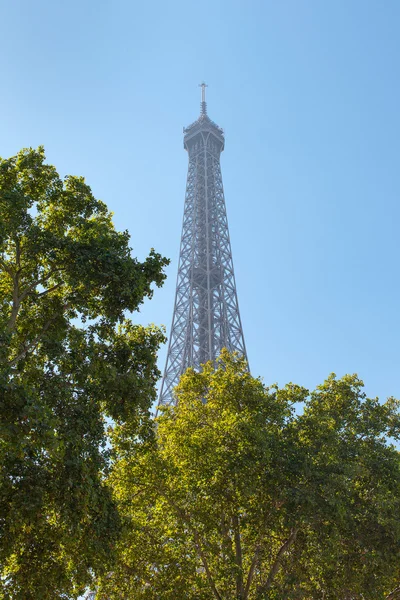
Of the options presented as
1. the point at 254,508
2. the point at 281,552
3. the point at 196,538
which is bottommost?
the point at 281,552

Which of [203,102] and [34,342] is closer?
[34,342]

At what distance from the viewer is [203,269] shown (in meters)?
57.0

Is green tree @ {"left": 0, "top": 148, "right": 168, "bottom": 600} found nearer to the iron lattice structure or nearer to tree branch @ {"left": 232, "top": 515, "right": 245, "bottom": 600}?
tree branch @ {"left": 232, "top": 515, "right": 245, "bottom": 600}

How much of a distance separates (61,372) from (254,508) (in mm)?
7300

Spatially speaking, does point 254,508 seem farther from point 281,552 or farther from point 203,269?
point 203,269

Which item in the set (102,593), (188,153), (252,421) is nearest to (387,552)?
(252,421)

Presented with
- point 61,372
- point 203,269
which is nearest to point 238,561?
point 61,372

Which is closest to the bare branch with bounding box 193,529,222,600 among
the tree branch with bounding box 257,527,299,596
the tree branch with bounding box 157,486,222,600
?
the tree branch with bounding box 157,486,222,600

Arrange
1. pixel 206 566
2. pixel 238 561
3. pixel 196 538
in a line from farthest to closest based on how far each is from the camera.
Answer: pixel 238 561 < pixel 196 538 < pixel 206 566

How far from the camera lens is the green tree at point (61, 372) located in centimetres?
987

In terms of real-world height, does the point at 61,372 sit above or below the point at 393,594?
above

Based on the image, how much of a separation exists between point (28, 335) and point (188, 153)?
201 ft

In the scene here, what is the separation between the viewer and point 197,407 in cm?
1784

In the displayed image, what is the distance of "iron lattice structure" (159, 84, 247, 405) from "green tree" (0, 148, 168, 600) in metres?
31.9
